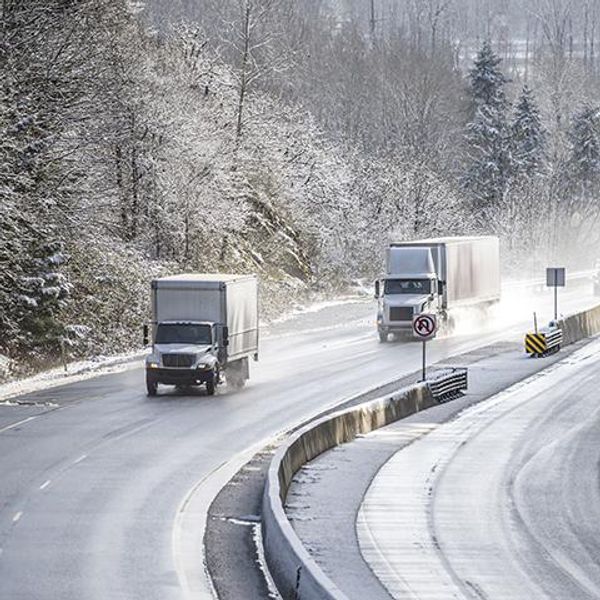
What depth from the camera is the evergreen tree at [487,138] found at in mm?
118250

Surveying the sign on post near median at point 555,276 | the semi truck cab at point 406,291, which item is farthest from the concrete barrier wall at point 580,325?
the semi truck cab at point 406,291

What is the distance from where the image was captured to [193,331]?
40250 millimetres

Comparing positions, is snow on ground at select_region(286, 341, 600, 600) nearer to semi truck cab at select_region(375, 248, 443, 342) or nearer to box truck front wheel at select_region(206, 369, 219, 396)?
box truck front wheel at select_region(206, 369, 219, 396)

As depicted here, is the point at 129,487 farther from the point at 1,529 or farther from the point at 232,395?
the point at 232,395

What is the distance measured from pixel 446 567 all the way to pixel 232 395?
21007mm

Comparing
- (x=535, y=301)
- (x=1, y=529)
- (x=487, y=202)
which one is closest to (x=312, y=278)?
(x=535, y=301)

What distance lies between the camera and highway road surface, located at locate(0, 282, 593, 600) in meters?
19.0

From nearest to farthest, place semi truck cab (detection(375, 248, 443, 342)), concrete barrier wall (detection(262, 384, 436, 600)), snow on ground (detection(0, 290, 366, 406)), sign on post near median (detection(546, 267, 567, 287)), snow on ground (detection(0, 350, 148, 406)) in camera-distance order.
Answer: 1. concrete barrier wall (detection(262, 384, 436, 600))
2. snow on ground (detection(0, 350, 148, 406))
3. snow on ground (detection(0, 290, 366, 406))
4. semi truck cab (detection(375, 248, 443, 342))
5. sign on post near median (detection(546, 267, 567, 287))

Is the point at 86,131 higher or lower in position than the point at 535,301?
higher

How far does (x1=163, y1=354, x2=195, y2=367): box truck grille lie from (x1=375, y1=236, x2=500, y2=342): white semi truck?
17.9m

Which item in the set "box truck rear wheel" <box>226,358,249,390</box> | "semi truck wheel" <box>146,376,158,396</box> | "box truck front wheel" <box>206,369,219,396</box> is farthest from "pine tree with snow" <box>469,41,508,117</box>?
"semi truck wheel" <box>146,376,158,396</box>

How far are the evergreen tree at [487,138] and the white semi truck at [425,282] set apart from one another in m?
53.8

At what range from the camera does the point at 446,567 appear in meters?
19.8

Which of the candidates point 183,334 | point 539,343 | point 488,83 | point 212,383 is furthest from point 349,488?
point 488,83
